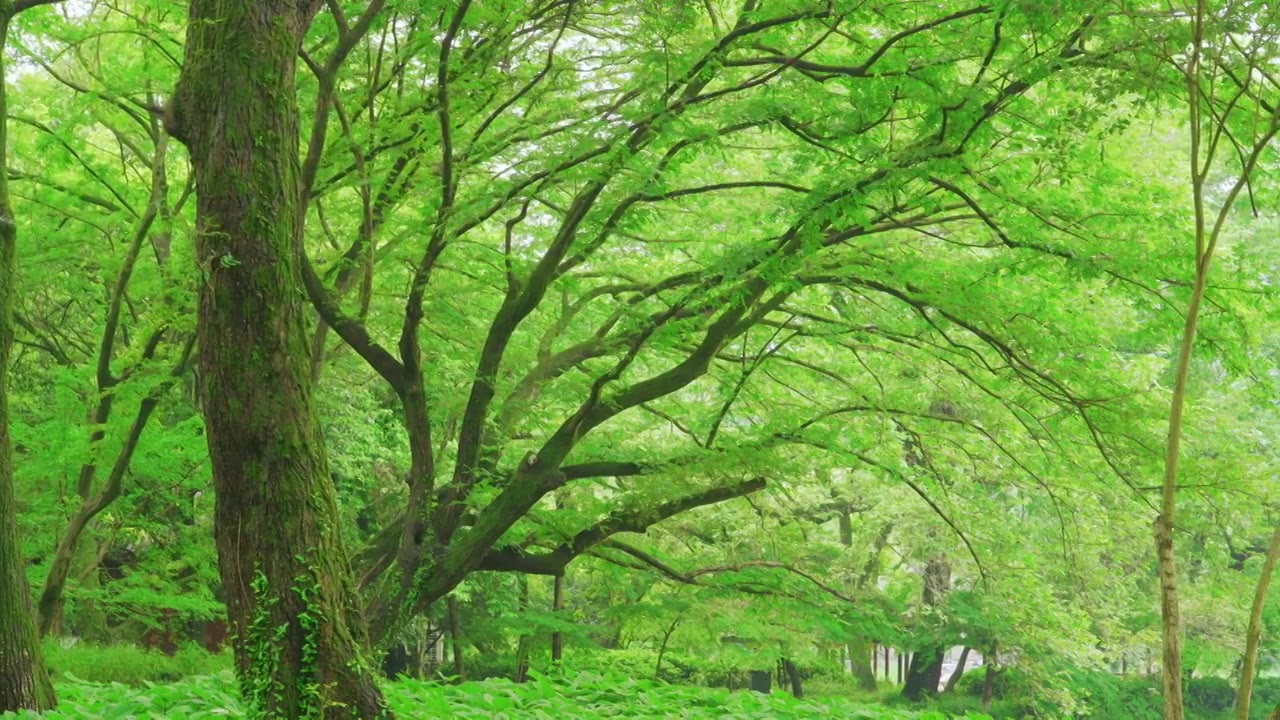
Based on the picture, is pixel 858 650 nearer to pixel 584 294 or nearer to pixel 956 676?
pixel 956 676

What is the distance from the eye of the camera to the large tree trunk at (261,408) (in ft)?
16.2

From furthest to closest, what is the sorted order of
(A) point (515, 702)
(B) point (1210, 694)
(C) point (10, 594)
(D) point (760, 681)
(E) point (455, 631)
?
(D) point (760, 681) → (B) point (1210, 694) → (E) point (455, 631) → (A) point (515, 702) → (C) point (10, 594)

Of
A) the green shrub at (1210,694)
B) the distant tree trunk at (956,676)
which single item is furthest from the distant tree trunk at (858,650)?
the green shrub at (1210,694)

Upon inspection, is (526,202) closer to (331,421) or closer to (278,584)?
(278,584)

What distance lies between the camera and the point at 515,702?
22.1ft

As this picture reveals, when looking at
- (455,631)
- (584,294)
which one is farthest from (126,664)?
(584,294)

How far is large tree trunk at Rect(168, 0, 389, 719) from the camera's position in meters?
4.93

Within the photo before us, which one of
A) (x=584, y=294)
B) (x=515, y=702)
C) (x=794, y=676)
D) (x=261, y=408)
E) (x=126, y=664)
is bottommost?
(x=126, y=664)

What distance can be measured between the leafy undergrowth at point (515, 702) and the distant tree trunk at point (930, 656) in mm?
12253

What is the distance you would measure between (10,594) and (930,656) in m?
17.8

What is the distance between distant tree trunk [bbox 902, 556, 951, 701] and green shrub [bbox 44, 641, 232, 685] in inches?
436

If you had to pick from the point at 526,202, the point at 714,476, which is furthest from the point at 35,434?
the point at 714,476

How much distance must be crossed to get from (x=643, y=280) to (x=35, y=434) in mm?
5264

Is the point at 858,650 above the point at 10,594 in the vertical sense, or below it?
above
